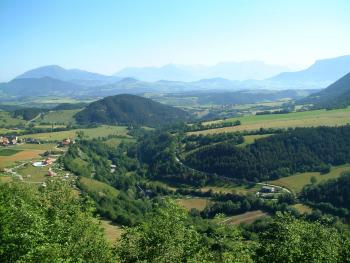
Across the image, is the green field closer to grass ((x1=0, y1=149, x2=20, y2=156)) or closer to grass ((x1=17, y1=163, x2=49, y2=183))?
grass ((x1=0, y1=149, x2=20, y2=156))

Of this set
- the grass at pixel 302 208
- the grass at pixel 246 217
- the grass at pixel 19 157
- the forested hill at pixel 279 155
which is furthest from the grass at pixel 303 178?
the grass at pixel 19 157

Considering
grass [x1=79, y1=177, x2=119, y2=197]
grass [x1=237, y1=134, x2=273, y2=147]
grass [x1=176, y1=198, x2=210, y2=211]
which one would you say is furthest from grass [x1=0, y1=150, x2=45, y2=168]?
grass [x1=237, y1=134, x2=273, y2=147]

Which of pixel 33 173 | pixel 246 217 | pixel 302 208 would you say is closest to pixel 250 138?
pixel 302 208

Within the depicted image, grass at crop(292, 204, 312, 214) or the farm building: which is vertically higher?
the farm building

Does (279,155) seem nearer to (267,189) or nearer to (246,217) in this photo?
(267,189)

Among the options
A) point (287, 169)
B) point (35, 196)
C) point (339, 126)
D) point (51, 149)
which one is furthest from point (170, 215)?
point (51, 149)

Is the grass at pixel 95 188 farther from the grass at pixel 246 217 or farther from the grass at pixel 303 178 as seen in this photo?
the grass at pixel 303 178
